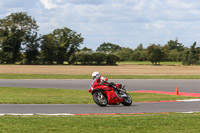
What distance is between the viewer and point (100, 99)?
15258 millimetres

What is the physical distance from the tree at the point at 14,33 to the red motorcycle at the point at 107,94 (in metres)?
84.2

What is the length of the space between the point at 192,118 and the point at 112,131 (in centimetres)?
332

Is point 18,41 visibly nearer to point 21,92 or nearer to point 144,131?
point 21,92

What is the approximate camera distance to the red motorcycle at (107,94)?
1510 centimetres

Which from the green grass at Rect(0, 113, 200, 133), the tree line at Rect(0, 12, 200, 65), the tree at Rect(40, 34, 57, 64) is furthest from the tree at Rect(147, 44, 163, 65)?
the green grass at Rect(0, 113, 200, 133)

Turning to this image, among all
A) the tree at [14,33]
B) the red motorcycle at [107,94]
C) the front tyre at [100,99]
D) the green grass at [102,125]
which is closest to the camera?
the green grass at [102,125]

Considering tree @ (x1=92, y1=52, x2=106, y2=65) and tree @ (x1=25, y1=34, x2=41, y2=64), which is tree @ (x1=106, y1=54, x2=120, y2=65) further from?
tree @ (x1=25, y1=34, x2=41, y2=64)

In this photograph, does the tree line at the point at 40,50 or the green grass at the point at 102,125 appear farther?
the tree line at the point at 40,50

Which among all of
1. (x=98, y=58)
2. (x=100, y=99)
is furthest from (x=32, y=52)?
(x=100, y=99)

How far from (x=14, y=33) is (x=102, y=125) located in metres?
95.0

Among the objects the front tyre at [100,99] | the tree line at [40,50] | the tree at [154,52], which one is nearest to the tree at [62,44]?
the tree line at [40,50]

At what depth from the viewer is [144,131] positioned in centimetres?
875

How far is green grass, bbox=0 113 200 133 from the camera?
887 cm

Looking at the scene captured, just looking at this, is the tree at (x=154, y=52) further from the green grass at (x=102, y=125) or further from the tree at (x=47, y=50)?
the green grass at (x=102, y=125)
